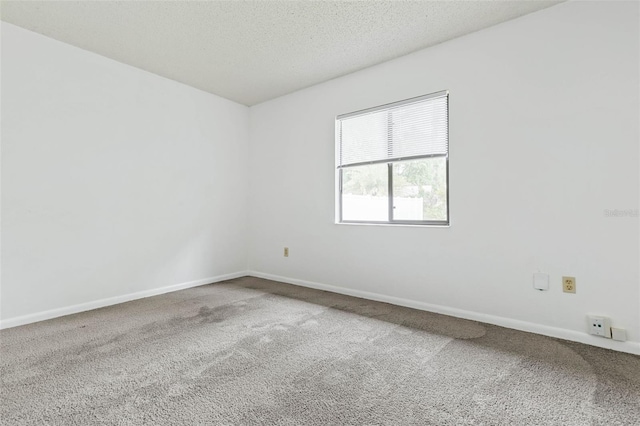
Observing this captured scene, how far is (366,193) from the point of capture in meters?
3.40

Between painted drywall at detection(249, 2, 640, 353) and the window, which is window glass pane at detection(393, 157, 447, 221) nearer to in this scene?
the window

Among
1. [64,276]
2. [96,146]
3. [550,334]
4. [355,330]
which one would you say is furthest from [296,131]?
[550,334]

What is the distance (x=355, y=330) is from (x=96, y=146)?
2.96 metres

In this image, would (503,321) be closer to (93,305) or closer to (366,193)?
(366,193)

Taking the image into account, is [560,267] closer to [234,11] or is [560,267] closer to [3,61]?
[234,11]

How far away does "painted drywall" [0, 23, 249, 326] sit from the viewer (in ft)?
8.38

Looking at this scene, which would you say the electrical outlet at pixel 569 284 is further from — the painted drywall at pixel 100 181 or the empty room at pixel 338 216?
the painted drywall at pixel 100 181

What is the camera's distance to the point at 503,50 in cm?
248

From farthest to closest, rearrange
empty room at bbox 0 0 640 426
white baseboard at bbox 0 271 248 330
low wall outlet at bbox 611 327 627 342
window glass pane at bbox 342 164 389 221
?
1. window glass pane at bbox 342 164 389 221
2. white baseboard at bbox 0 271 248 330
3. low wall outlet at bbox 611 327 627 342
4. empty room at bbox 0 0 640 426

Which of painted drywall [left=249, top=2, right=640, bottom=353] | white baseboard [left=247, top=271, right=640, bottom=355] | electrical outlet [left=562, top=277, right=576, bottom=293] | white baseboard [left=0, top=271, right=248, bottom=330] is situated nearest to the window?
painted drywall [left=249, top=2, right=640, bottom=353]

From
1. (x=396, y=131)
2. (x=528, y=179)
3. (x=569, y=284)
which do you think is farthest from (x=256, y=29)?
(x=569, y=284)

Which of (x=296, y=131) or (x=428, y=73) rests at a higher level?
(x=428, y=73)

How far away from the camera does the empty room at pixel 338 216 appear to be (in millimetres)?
1638

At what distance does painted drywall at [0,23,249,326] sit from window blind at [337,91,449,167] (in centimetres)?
179
